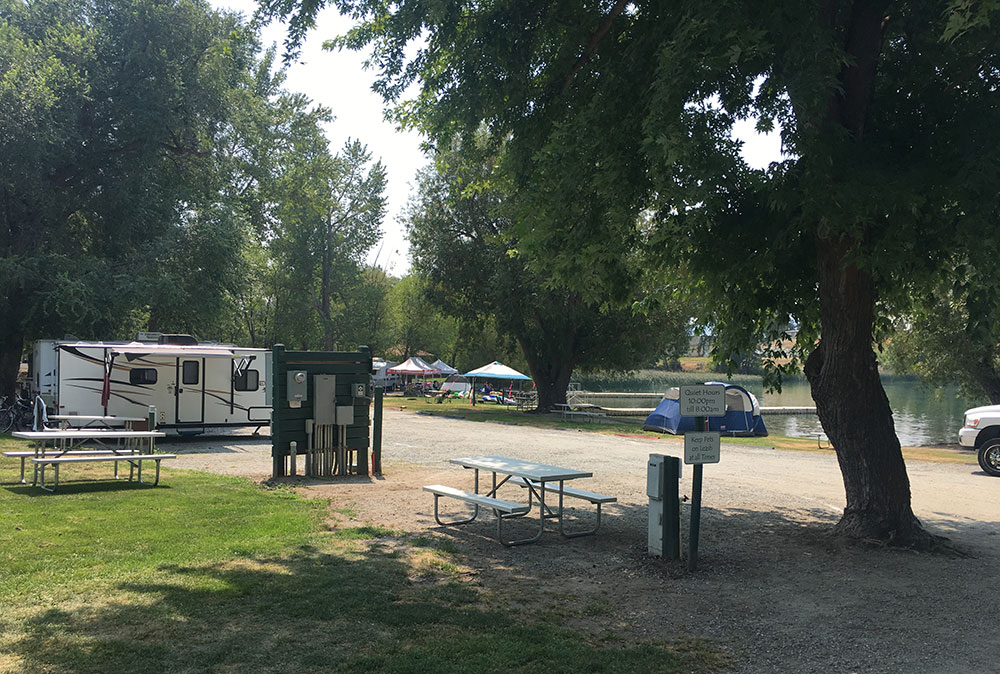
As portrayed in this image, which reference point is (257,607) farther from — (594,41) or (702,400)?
(594,41)

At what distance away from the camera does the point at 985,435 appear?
14.4 m

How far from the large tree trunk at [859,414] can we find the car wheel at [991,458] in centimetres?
754

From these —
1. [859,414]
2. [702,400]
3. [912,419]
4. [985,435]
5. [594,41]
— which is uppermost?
[594,41]

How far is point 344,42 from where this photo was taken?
9.60 meters

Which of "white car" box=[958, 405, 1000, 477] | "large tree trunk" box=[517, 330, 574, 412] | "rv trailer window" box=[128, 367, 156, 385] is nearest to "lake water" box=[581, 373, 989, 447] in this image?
"white car" box=[958, 405, 1000, 477]

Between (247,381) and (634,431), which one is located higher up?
(247,381)

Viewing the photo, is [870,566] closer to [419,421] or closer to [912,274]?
[912,274]

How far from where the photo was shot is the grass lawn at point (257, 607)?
175 inches

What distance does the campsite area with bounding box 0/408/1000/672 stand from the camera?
15.3 ft

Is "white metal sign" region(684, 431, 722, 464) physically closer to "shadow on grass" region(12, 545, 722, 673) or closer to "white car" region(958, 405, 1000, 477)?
"shadow on grass" region(12, 545, 722, 673)

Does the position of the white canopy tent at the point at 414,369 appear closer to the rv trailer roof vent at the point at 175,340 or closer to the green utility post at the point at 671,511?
the rv trailer roof vent at the point at 175,340

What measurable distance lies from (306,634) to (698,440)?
139 inches

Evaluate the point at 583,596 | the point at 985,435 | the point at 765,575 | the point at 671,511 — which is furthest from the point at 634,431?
the point at 583,596

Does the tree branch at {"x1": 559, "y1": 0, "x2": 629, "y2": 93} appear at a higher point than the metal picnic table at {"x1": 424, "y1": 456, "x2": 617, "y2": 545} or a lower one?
higher
